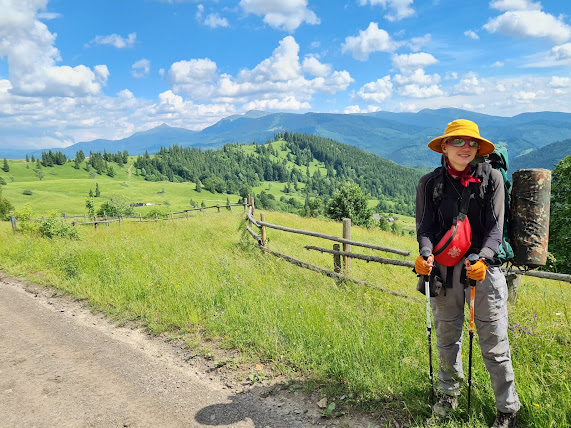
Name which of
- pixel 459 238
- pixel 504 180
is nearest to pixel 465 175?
pixel 504 180

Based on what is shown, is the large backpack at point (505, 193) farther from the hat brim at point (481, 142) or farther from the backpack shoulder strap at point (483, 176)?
the backpack shoulder strap at point (483, 176)

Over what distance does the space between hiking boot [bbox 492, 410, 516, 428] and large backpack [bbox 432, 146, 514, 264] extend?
1.24 m

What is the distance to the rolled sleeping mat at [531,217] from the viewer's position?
2854 millimetres

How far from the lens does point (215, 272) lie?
7199 mm

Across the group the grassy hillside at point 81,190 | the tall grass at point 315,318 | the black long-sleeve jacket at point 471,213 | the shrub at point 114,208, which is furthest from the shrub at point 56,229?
the grassy hillside at point 81,190

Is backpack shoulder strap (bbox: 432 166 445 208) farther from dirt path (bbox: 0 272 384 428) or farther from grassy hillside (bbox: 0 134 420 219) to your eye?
grassy hillside (bbox: 0 134 420 219)

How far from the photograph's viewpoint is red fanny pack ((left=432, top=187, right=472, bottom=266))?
2.81m

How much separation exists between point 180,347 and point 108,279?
3.48 metres

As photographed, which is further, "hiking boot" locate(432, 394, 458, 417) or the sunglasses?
"hiking boot" locate(432, 394, 458, 417)

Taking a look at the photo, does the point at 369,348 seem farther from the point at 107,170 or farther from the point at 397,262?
the point at 107,170

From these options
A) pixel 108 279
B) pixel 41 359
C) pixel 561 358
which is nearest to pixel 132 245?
pixel 108 279

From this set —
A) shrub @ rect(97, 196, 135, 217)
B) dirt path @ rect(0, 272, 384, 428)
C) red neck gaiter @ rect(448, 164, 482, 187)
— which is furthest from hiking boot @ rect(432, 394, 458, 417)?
shrub @ rect(97, 196, 135, 217)

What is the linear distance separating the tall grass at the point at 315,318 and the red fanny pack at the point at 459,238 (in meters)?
1.37

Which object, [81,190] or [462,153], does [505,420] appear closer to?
[462,153]
